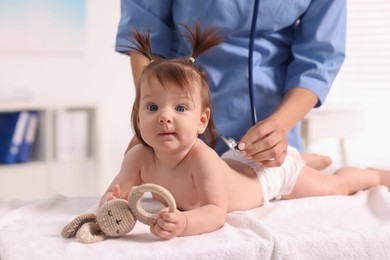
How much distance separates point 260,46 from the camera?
1.36 meters

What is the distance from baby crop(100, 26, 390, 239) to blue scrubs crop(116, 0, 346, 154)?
13 centimetres

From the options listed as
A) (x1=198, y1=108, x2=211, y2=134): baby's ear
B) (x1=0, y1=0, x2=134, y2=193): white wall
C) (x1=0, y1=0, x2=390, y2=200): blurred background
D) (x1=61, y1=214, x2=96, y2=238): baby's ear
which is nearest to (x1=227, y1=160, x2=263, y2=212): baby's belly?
(x1=198, y1=108, x2=211, y2=134): baby's ear

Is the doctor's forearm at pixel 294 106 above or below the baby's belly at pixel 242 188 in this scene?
above

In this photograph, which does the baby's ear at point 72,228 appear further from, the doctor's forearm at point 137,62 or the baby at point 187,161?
the doctor's forearm at point 137,62

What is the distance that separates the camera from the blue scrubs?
1.33m

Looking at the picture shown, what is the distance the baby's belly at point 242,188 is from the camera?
117 cm

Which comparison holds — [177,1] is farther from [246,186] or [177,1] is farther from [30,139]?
[30,139]

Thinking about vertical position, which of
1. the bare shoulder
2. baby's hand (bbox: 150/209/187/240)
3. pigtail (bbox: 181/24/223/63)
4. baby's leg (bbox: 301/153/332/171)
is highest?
pigtail (bbox: 181/24/223/63)

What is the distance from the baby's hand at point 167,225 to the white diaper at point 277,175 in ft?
1.17

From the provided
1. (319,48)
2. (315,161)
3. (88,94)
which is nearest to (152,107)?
(319,48)

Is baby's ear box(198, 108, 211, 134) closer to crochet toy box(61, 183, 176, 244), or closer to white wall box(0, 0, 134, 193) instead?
crochet toy box(61, 183, 176, 244)

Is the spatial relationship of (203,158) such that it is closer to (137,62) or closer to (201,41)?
(201,41)

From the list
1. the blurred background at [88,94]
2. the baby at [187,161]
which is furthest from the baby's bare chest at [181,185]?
the blurred background at [88,94]

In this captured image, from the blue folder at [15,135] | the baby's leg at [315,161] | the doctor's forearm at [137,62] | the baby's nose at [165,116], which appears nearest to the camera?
the baby's nose at [165,116]
